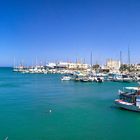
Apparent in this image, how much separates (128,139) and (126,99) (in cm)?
1321

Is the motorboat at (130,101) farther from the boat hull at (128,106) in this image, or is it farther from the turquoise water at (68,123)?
the turquoise water at (68,123)

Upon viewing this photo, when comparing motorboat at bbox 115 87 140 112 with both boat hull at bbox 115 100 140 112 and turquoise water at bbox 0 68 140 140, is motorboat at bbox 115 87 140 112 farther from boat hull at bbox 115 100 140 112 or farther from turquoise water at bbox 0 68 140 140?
turquoise water at bbox 0 68 140 140

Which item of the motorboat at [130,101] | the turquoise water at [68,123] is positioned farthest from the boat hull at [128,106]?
the turquoise water at [68,123]

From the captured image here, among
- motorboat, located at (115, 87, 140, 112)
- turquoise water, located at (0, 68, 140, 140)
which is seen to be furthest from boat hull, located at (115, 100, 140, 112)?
turquoise water, located at (0, 68, 140, 140)

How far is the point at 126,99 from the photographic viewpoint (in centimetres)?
3788

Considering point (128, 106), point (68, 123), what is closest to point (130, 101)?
point (128, 106)

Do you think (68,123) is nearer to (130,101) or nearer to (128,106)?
(128,106)

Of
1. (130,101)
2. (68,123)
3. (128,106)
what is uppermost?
(130,101)

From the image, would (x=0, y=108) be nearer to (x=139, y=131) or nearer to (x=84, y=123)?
(x=84, y=123)

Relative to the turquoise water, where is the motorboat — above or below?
above

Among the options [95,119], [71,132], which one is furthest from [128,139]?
[95,119]

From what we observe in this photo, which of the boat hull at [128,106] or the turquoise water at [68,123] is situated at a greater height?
the boat hull at [128,106]

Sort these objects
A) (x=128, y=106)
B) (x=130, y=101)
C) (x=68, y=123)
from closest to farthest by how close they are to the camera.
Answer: (x=68, y=123) < (x=128, y=106) < (x=130, y=101)

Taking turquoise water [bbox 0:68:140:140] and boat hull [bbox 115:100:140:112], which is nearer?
turquoise water [bbox 0:68:140:140]
